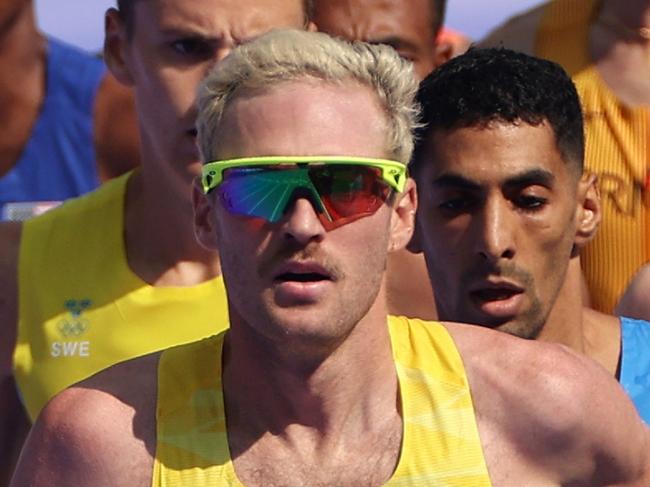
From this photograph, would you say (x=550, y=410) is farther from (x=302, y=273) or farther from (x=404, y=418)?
(x=302, y=273)

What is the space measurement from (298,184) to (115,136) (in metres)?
2.20

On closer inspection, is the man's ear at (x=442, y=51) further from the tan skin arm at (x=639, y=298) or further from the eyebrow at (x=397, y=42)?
the tan skin arm at (x=639, y=298)

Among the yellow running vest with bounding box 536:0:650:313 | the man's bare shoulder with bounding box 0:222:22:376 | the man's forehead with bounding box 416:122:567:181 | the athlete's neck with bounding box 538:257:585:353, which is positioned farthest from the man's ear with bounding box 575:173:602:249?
the man's bare shoulder with bounding box 0:222:22:376

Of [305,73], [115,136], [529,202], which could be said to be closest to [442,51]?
[115,136]

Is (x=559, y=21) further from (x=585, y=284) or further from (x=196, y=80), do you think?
(x=196, y=80)

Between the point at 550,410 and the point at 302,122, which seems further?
the point at 550,410

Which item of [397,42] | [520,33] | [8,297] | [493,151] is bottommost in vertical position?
[8,297]

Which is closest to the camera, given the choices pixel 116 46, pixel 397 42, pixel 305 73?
pixel 305 73

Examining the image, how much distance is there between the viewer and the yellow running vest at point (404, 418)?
2.98 meters

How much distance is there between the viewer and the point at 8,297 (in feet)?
13.3

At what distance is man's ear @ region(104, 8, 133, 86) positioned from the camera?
418cm

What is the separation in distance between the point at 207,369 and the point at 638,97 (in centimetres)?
219

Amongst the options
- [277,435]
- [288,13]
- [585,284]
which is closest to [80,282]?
[288,13]

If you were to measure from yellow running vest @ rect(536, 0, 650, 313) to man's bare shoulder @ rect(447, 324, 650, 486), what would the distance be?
1583 mm
